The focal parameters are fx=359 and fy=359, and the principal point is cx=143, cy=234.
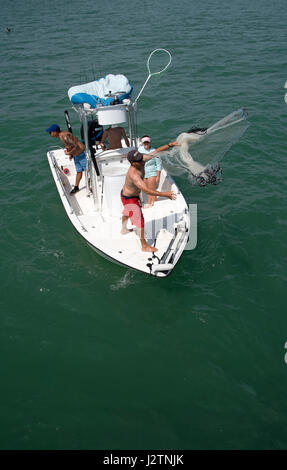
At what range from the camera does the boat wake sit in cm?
926

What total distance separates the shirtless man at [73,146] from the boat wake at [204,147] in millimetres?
2094

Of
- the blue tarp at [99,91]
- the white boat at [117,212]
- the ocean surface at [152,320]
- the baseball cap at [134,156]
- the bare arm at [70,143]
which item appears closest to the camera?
the ocean surface at [152,320]

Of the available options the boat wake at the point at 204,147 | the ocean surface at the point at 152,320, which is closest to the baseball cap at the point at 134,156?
the ocean surface at the point at 152,320

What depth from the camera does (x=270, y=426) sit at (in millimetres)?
5422

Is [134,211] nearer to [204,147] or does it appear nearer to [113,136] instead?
[113,136]

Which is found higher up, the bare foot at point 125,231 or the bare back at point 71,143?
the bare back at point 71,143

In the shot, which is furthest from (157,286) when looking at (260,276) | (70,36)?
(70,36)

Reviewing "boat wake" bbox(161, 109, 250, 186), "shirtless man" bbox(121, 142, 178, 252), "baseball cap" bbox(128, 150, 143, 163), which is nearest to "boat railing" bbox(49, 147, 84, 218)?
"shirtless man" bbox(121, 142, 178, 252)

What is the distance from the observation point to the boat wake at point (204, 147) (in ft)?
30.4

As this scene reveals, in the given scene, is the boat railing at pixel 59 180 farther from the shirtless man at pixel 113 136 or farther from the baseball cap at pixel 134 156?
the baseball cap at pixel 134 156

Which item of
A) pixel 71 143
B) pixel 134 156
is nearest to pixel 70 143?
pixel 71 143

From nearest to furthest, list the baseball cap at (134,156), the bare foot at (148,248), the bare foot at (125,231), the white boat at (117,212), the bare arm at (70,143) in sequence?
the baseball cap at (134,156) < the white boat at (117,212) < the bare foot at (148,248) < the bare foot at (125,231) < the bare arm at (70,143)

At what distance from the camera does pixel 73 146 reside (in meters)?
8.69

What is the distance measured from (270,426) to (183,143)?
676cm
